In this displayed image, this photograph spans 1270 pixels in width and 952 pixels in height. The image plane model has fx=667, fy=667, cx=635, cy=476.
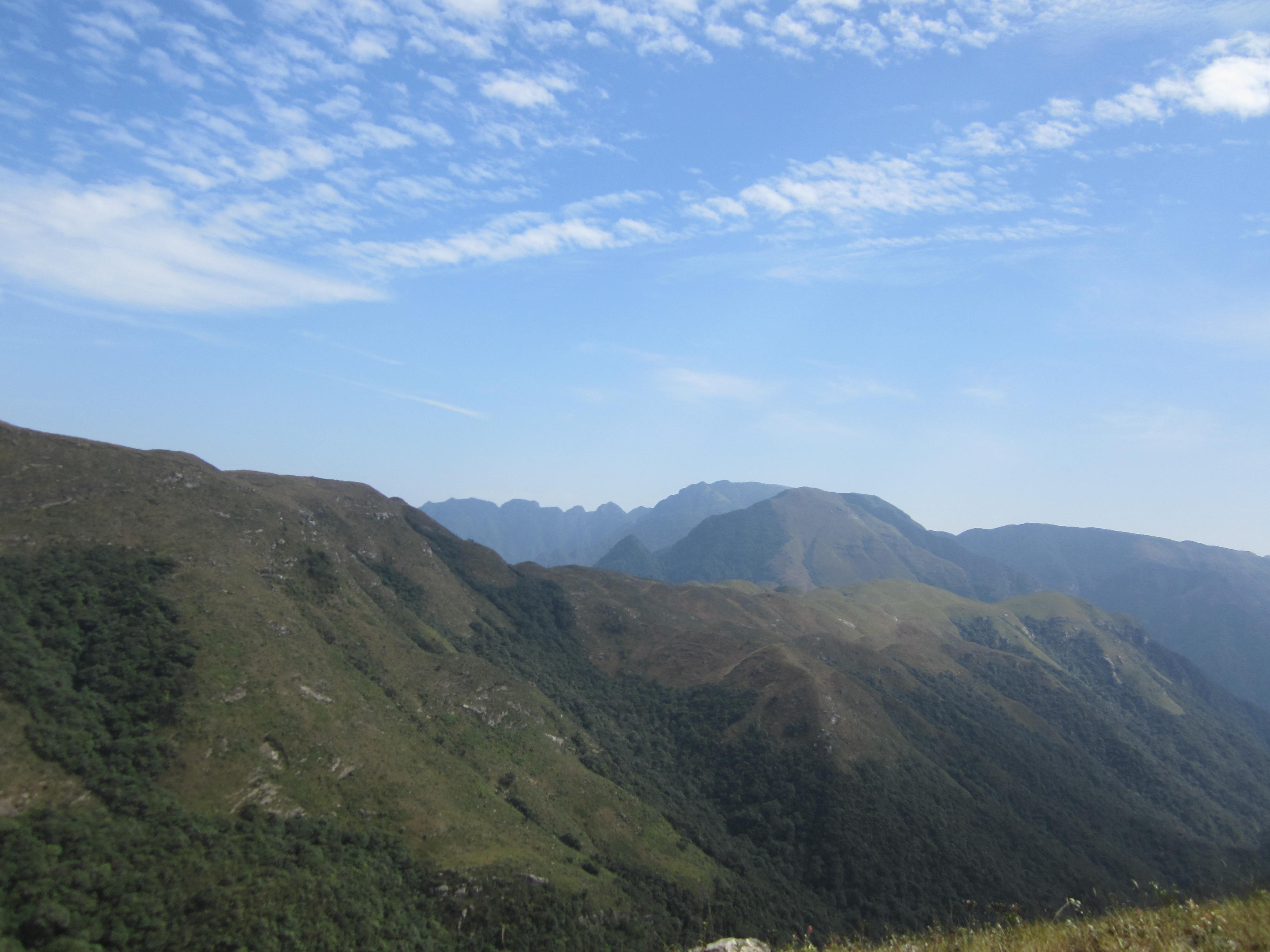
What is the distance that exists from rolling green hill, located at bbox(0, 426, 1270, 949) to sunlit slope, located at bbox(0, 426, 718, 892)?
39 cm

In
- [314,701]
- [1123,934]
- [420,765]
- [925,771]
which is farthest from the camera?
[925,771]

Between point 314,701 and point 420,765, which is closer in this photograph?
point 314,701

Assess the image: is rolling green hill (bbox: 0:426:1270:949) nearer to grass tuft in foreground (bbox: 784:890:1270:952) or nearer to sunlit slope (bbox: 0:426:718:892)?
sunlit slope (bbox: 0:426:718:892)

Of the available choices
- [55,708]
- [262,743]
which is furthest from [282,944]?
[55,708]

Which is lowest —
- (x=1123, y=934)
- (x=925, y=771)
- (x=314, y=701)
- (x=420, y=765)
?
(x=925, y=771)

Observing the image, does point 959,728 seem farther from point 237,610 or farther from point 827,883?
point 237,610

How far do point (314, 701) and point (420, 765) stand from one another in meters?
15.0

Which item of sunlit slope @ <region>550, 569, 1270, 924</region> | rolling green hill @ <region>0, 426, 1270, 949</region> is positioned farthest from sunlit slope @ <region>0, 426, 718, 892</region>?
sunlit slope @ <region>550, 569, 1270, 924</region>

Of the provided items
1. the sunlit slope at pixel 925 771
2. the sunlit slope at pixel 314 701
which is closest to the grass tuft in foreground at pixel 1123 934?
the sunlit slope at pixel 314 701

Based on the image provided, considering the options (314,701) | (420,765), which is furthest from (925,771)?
(314,701)

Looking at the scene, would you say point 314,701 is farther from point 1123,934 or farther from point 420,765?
point 1123,934

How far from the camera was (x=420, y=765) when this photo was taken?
82812 mm

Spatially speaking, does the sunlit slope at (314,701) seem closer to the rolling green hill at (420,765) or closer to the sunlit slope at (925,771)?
the rolling green hill at (420,765)

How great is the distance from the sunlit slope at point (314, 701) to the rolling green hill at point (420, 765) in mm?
387
